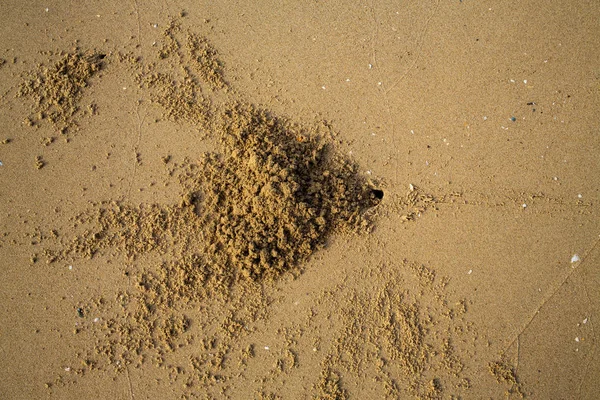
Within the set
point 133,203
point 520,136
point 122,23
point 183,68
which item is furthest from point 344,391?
point 122,23

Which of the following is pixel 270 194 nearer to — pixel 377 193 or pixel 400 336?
pixel 377 193

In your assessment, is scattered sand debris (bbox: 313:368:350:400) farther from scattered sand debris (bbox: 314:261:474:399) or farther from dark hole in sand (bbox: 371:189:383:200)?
dark hole in sand (bbox: 371:189:383:200)

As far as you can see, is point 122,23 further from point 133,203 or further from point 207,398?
point 207,398

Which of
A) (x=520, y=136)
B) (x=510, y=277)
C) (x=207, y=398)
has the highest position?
(x=520, y=136)

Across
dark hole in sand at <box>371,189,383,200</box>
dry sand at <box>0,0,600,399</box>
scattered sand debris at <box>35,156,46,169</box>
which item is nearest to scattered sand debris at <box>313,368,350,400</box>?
dry sand at <box>0,0,600,399</box>

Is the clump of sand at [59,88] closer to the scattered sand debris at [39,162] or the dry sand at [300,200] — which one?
the dry sand at [300,200]

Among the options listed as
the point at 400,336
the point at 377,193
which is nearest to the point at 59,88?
the point at 377,193
